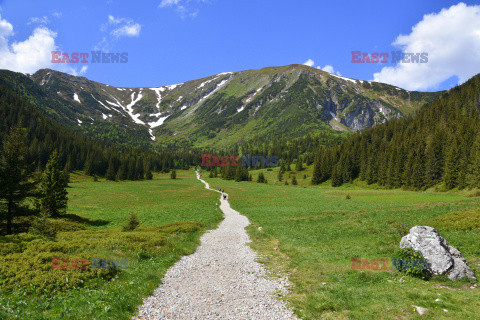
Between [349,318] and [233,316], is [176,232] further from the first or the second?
[349,318]

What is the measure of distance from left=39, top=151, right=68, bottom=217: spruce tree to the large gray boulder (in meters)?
41.2

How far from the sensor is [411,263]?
1226 cm

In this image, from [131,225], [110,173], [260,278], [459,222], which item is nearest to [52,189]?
[131,225]

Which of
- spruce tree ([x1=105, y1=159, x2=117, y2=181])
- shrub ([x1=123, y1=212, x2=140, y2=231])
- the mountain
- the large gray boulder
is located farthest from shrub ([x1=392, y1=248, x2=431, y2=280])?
spruce tree ([x1=105, y1=159, x2=117, y2=181])

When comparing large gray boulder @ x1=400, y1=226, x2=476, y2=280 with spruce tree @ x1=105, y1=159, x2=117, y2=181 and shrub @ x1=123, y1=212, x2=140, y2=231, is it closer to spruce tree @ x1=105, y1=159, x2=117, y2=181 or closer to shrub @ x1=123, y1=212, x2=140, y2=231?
shrub @ x1=123, y1=212, x2=140, y2=231

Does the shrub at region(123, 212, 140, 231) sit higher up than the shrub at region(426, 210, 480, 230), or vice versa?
the shrub at region(426, 210, 480, 230)

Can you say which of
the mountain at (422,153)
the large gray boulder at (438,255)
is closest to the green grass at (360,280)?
the large gray boulder at (438,255)

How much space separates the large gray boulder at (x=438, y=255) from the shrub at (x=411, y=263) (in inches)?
11.0

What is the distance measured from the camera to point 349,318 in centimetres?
847

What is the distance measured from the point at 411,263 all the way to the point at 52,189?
42073 mm

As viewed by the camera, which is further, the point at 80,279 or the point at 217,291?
the point at 217,291

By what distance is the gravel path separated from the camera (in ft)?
30.8

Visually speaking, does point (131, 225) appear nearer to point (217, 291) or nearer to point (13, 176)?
point (13, 176)

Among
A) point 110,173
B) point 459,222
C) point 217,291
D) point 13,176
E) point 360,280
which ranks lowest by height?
point 110,173
